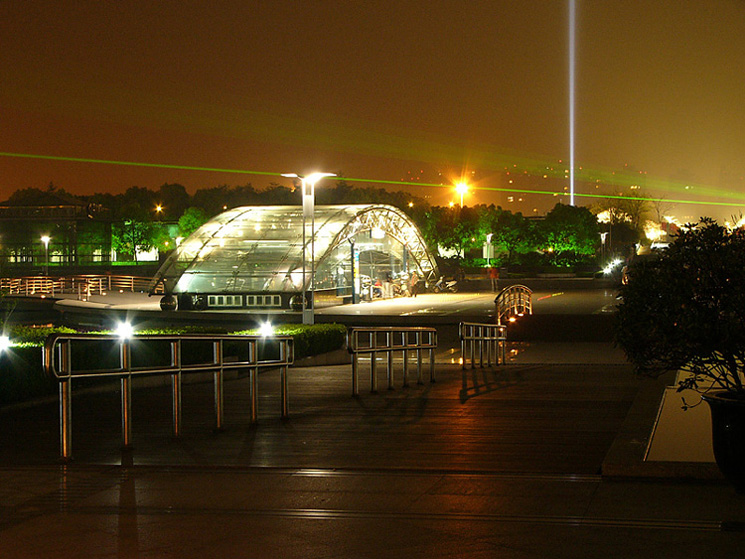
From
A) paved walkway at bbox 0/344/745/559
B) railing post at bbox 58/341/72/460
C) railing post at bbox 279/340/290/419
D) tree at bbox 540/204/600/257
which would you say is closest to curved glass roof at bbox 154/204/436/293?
tree at bbox 540/204/600/257

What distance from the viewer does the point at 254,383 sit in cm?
1029

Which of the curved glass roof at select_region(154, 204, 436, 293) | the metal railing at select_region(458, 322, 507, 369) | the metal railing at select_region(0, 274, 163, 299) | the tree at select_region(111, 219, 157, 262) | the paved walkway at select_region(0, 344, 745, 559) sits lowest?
the paved walkway at select_region(0, 344, 745, 559)

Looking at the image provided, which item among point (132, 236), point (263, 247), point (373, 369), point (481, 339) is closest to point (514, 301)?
point (481, 339)

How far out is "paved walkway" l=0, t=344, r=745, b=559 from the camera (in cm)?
584

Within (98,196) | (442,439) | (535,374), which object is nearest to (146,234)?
(98,196)

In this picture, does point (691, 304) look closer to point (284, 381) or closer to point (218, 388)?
point (218, 388)

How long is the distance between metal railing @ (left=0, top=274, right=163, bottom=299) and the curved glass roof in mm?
6313

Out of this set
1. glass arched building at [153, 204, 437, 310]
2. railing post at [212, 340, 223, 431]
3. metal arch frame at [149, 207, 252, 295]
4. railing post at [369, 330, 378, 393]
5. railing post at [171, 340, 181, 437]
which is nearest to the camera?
railing post at [171, 340, 181, 437]

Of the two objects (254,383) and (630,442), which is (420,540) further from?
(254,383)

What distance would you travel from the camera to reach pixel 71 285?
5775 centimetres

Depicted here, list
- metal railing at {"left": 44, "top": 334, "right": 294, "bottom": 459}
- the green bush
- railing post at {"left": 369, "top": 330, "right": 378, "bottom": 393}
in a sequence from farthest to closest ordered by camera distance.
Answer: the green bush < railing post at {"left": 369, "top": 330, "right": 378, "bottom": 393} < metal railing at {"left": 44, "top": 334, "right": 294, "bottom": 459}

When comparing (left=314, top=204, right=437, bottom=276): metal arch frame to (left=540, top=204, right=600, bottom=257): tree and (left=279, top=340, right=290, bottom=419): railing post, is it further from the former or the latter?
(left=279, top=340, right=290, bottom=419): railing post

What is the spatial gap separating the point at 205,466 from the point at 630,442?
146 inches

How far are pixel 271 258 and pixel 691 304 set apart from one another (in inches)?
1622
